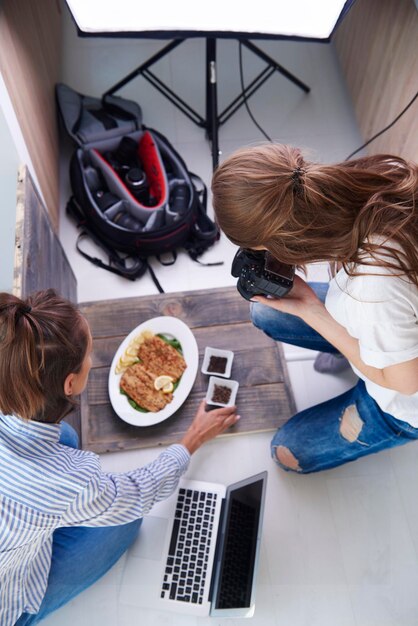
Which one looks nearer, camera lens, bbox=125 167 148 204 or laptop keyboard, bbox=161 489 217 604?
laptop keyboard, bbox=161 489 217 604

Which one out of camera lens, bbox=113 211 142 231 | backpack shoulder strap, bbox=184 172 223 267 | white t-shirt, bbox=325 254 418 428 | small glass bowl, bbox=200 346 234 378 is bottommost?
small glass bowl, bbox=200 346 234 378

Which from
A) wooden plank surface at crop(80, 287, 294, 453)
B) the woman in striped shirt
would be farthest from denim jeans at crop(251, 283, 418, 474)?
the woman in striped shirt

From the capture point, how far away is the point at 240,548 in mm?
1466

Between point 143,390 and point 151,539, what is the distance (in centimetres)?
43

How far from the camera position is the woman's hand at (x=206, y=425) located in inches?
61.7

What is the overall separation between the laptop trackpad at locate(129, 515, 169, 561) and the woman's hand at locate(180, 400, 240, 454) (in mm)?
246

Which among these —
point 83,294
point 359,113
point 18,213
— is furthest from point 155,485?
point 359,113

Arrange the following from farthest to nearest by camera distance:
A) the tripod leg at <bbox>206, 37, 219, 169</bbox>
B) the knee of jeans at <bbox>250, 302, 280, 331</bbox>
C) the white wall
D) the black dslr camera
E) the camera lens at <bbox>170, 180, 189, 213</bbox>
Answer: the camera lens at <bbox>170, 180, 189, 213</bbox> → the tripod leg at <bbox>206, 37, 219, 169</bbox> → the knee of jeans at <bbox>250, 302, 280, 331</bbox> → the white wall → the black dslr camera

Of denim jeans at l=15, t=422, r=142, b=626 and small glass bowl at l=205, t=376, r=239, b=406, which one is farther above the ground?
small glass bowl at l=205, t=376, r=239, b=406

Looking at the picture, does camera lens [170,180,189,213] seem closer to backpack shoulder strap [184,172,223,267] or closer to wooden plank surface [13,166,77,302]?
backpack shoulder strap [184,172,223,267]

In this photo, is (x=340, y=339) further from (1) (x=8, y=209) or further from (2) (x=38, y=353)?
(1) (x=8, y=209)

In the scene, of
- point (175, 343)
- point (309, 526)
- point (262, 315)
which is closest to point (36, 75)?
point (175, 343)

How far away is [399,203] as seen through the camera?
0.99 m

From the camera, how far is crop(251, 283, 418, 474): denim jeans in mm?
1395
